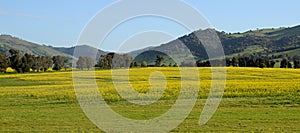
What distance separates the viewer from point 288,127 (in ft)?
58.9

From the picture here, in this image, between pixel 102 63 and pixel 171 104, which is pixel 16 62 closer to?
pixel 102 63

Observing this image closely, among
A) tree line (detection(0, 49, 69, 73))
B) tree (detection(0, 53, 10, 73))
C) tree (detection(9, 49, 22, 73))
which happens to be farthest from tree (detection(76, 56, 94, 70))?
tree (detection(0, 53, 10, 73))

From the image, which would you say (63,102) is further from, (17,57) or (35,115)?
(17,57)

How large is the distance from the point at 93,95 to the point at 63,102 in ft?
12.7

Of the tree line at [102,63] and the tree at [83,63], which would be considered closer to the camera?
the tree line at [102,63]

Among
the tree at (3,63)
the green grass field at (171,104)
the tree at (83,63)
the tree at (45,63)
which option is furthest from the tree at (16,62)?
the green grass field at (171,104)

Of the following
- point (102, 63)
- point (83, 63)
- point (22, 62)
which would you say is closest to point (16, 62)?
point (22, 62)

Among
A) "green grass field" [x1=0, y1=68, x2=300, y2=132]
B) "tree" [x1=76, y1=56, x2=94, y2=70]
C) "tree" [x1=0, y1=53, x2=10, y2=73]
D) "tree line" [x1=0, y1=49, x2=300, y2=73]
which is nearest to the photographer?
"green grass field" [x1=0, y1=68, x2=300, y2=132]

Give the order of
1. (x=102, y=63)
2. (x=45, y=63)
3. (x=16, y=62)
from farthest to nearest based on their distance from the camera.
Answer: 1. (x=45, y=63)
2. (x=16, y=62)
3. (x=102, y=63)

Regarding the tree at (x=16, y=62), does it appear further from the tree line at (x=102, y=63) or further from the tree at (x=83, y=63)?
the tree at (x=83, y=63)

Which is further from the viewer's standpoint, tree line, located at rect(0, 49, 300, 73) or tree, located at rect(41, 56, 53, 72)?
tree, located at rect(41, 56, 53, 72)

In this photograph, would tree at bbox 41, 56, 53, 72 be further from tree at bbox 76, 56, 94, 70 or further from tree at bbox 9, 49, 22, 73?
tree at bbox 9, 49, 22, 73

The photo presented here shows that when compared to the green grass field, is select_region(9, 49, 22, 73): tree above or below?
above

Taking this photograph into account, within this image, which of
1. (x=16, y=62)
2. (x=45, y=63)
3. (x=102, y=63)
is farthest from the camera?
(x=45, y=63)
